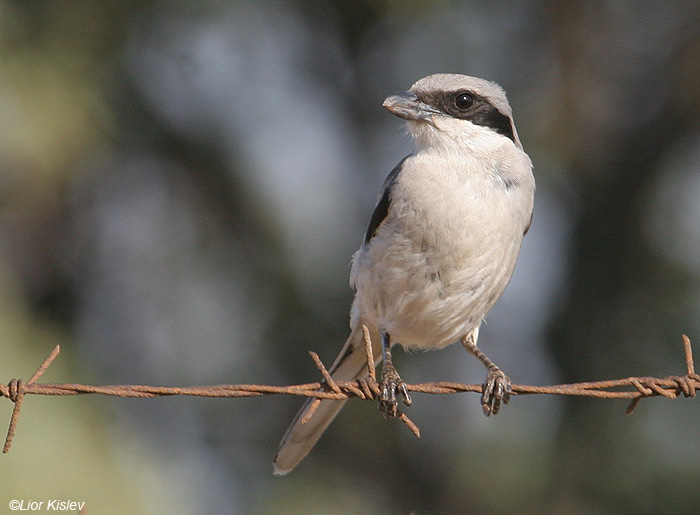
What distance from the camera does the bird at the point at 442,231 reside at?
3.46 metres

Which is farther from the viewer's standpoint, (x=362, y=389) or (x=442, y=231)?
(x=442, y=231)

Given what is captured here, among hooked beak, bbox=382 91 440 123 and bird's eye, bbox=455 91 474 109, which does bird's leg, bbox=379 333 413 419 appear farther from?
bird's eye, bbox=455 91 474 109

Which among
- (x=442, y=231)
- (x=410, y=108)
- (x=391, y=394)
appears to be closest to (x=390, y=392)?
(x=391, y=394)

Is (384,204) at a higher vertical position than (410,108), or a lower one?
lower

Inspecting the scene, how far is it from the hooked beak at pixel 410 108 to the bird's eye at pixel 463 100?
0.12 m

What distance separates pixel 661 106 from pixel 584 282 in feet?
5.78

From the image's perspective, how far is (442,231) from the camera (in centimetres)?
345

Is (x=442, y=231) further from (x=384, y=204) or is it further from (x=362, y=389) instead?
(x=362, y=389)

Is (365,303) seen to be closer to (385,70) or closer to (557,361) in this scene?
(557,361)

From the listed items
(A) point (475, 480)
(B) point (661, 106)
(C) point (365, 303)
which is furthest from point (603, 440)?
(C) point (365, 303)

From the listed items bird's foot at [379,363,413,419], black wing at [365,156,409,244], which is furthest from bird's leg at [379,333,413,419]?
black wing at [365,156,409,244]

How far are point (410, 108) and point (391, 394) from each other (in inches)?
50.0

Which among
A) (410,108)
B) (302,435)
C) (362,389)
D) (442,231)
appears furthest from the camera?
(410,108)

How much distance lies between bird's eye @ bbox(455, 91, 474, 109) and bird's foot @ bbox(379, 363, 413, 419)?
4.13ft
